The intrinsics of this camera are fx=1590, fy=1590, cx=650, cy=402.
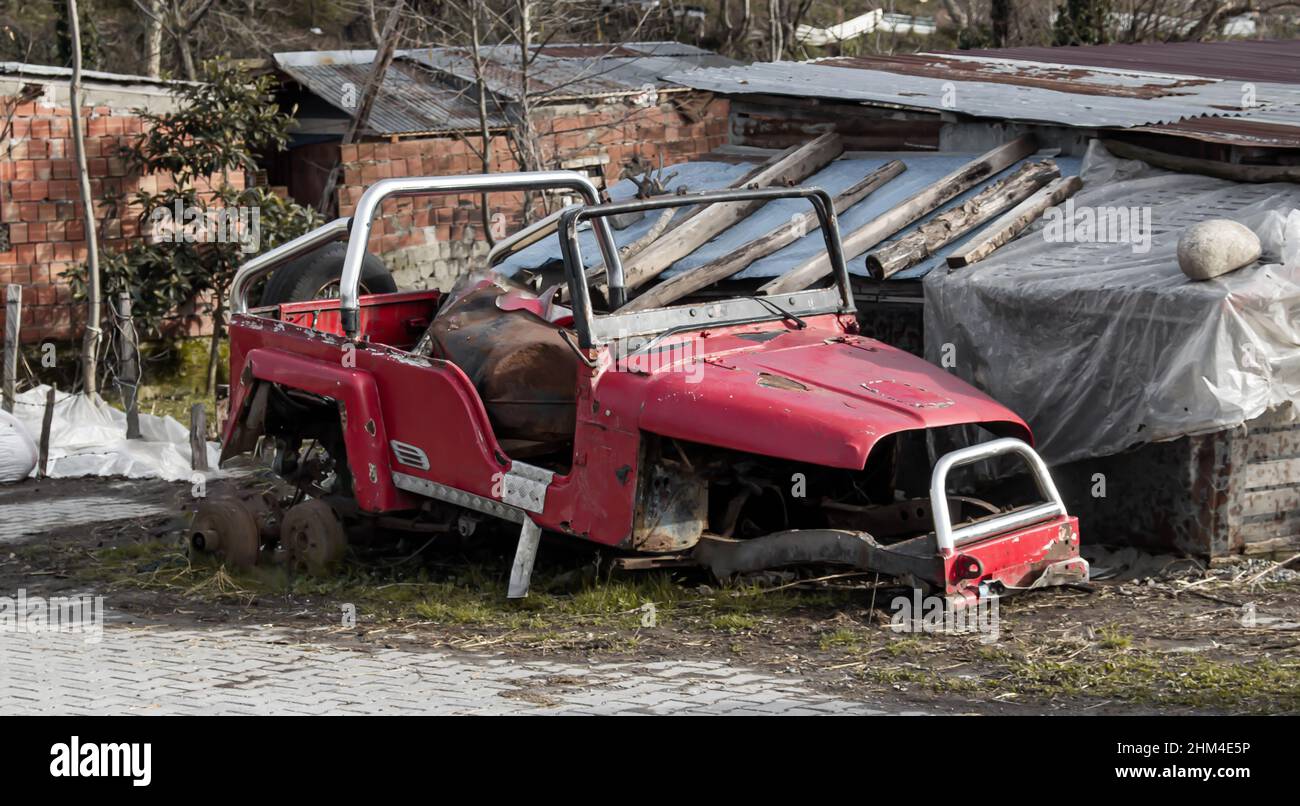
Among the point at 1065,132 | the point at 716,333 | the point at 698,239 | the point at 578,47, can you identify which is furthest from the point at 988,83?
the point at 578,47

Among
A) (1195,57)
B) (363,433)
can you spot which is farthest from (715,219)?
(1195,57)

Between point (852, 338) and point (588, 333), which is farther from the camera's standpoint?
point (852, 338)

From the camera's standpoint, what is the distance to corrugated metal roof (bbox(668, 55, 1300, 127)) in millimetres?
10070

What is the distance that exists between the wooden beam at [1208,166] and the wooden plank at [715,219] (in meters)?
2.04

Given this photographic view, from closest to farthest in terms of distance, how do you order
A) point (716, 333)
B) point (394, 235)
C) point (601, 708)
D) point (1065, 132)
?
point (601, 708), point (716, 333), point (1065, 132), point (394, 235)

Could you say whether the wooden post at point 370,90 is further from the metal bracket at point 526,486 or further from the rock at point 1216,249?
the rock at point 1216,249

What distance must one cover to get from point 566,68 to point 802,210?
10.0m

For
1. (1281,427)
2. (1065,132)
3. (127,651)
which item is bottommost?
(127,651)

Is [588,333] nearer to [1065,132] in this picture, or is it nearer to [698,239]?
[698,239]

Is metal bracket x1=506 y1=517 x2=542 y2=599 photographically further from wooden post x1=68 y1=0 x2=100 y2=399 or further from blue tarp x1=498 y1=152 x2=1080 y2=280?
wooden post x1=68 y1=0 x2=100 y2=399

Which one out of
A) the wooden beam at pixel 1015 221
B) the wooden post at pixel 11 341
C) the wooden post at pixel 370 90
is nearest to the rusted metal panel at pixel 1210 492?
the wooden beam at pixel 1015 221

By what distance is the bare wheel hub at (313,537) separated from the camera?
797cm

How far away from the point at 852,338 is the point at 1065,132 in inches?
129

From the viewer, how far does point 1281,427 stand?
7773 mm
